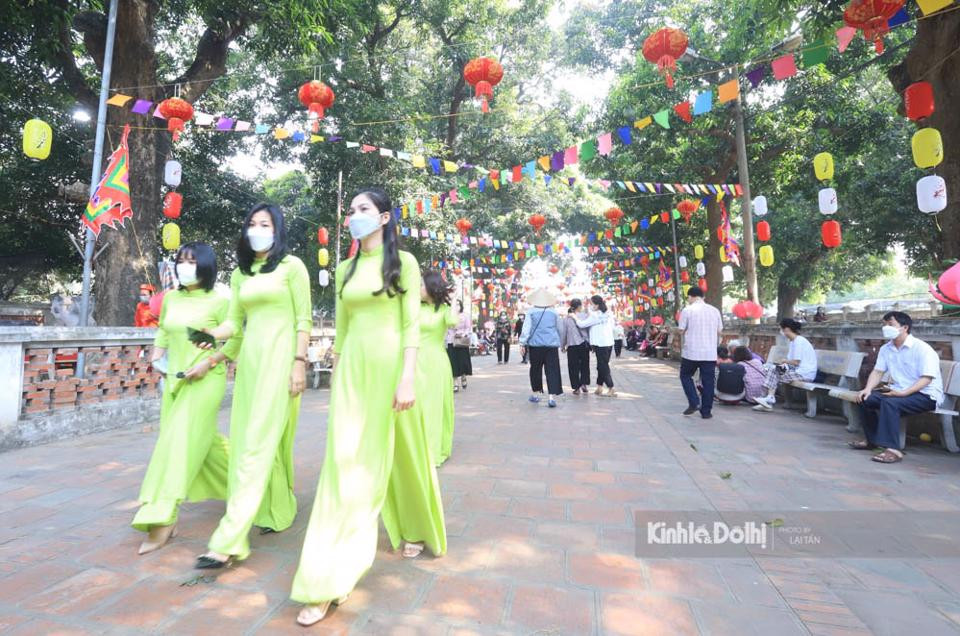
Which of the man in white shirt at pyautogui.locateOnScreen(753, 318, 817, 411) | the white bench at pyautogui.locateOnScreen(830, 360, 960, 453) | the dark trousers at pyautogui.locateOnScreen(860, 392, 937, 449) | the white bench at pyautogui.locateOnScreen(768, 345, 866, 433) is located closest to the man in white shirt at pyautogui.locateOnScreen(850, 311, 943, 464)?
the dark trousers at pyautogui.locateOnScreen(860, 392, 937, 449)

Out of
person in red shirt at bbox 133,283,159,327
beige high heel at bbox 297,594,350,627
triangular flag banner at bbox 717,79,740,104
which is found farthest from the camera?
person in red shirt at bbox 133,283,159,327

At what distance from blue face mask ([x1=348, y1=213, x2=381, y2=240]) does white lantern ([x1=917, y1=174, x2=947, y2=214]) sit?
7.29 metres

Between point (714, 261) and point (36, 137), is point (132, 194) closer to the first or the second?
point (36, 137)

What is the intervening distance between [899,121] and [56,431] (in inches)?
698

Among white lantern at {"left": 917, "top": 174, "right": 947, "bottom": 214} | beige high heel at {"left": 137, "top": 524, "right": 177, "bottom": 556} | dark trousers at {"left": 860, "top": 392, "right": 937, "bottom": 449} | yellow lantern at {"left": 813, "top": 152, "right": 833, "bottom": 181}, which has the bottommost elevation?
beige high heel at {"left": 137, "top": 524, "right": 177, "bottom": 556}

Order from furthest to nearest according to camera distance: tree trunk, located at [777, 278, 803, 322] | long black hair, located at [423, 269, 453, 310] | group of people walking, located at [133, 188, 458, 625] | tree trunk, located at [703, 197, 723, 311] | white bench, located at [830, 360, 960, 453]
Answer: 1. tree trunk, located at [777, 278, 803, 322]
2. tree trunk, located at [703, 197, 723, 311]
3. long black hair, located at [423, 269, 453, 310]
4. white bench, located at [830, 360, 960, 453]
5. group of people walking, located at [133, 188, 458, 625]

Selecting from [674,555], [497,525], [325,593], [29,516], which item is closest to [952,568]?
[674,555]

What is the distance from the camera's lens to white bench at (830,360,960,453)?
14.5 feet

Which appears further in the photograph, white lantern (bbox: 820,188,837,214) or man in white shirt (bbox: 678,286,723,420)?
white lantern (bbox: 820,188,837,214)

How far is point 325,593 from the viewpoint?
186 centimetres

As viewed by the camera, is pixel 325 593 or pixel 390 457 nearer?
pixel 325 593

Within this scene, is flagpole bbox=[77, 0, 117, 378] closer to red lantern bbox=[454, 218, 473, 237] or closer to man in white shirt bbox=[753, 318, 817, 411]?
man in white shirt bbox=[753, 318, 817, 411]

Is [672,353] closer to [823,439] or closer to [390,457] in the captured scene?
[823,439]

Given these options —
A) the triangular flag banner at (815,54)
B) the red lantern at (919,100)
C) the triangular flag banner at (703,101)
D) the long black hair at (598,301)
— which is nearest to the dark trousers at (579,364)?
the long black hair at (598,301)
